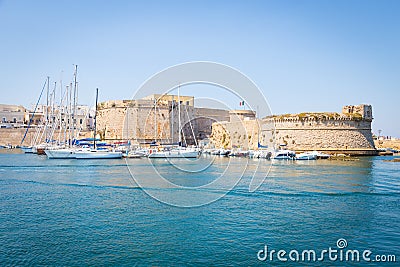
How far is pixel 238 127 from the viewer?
85.4ft

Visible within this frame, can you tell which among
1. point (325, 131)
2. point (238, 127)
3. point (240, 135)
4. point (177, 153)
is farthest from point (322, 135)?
point (177, 153)

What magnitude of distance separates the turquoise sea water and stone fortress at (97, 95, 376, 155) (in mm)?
11423

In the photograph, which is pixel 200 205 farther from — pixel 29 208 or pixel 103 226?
pixel 29 208

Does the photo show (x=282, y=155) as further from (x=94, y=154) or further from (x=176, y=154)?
(x=94, y=154)

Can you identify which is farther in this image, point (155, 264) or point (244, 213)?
point (244, 213)

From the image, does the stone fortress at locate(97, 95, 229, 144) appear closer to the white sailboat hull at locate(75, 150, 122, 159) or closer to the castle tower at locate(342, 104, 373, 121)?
the white sailboat hull at locate(75, 150, 122, 159)

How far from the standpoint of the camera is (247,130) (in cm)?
2503

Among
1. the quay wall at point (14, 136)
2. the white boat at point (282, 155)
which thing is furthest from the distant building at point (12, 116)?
the white boat at point (282, 155)

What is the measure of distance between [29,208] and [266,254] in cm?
442

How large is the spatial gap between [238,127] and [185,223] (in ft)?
67.0

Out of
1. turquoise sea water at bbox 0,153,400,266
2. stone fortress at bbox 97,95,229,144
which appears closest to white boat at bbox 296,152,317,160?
stone fortress at bbox 97,95,229,144

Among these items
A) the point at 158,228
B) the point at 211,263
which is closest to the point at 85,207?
the point at 158,228

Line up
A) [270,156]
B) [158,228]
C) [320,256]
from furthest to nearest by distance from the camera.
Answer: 1. [270,156]
2. [158,228]
3. [320,256]

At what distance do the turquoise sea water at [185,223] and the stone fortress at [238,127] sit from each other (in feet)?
37.5
